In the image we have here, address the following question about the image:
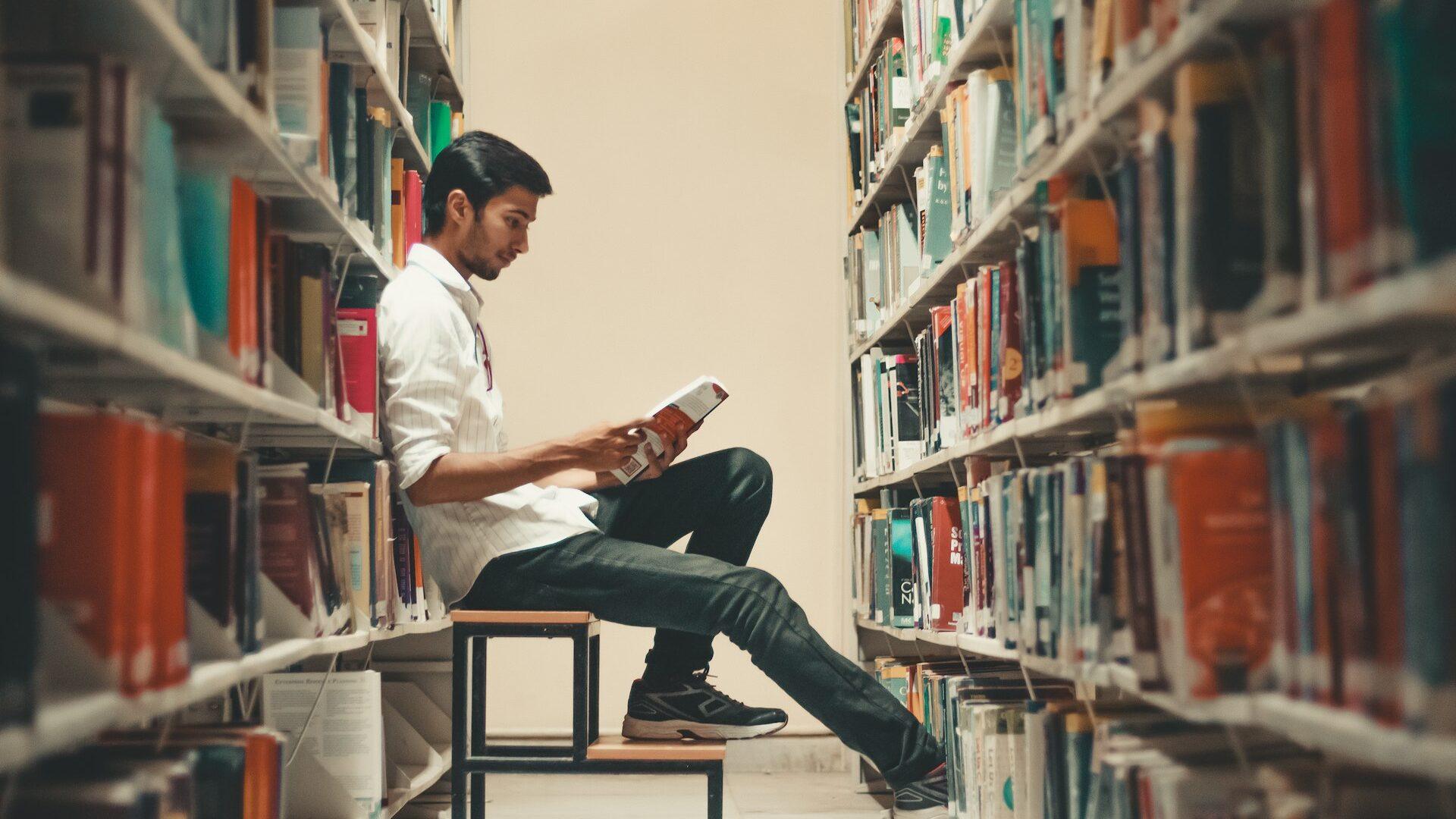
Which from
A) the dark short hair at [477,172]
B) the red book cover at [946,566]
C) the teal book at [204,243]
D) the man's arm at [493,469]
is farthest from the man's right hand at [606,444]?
the teal book at [204,243]

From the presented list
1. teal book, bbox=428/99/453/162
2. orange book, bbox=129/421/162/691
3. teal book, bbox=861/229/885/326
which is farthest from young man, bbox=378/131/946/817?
teal book, bbox=861/229/885/326

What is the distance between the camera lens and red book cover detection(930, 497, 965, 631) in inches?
99.9

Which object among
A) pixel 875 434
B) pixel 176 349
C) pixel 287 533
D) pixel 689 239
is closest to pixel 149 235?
pixel 176 349

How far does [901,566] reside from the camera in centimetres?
298

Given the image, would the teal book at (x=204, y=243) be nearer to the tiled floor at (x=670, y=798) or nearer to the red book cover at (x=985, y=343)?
the red book cover at (x=985, y=343)

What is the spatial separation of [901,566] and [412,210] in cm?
146

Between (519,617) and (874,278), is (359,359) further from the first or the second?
(874,278)

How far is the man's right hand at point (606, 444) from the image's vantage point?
88.8 inches

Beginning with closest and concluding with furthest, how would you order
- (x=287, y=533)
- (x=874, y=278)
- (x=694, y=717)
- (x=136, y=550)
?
(x=136, y=550) → (x=287, y=533) → (x=694, y=717) → (x=874, y=278)

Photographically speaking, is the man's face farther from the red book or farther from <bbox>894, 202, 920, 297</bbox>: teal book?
<bbox>894, 202, 920, 297</bbox>: teal book

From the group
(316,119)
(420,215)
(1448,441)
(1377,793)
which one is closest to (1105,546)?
(1377,793)

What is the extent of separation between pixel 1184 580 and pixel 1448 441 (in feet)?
1.30

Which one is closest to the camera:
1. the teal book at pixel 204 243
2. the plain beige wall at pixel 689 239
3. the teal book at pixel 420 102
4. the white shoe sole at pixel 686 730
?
the teal book at pixel 204 243

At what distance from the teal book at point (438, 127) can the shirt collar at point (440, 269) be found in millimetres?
858
